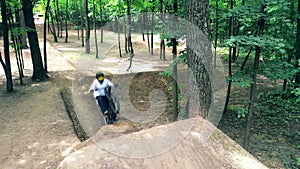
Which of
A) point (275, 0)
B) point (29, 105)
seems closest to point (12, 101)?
point (29, 105)

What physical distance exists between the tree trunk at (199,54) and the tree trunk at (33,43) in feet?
31.0

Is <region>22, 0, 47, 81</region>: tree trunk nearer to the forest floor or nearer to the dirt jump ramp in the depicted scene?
the forest floor

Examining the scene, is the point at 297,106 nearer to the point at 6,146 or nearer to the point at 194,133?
the point at 194,133

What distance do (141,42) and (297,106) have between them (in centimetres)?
1940

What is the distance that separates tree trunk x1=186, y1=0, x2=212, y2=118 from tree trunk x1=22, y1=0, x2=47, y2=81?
31.0 feet

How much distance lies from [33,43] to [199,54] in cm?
1039

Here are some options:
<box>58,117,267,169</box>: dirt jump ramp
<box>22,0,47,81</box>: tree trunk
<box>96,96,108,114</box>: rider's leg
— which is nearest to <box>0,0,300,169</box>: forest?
<box>22,0,47,81</box>: tree trunk

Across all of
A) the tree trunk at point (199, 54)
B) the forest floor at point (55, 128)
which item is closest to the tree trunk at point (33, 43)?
the forest floor at point (55, 128)

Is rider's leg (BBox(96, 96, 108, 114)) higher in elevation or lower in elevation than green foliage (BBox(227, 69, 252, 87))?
lower

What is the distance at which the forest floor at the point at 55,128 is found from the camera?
243 inches

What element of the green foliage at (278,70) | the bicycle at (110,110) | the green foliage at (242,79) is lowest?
the bicycle at (110,110)

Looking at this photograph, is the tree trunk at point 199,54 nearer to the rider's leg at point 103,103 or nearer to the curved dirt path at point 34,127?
the rider's leg at point 103,103

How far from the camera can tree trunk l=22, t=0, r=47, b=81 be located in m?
12.5

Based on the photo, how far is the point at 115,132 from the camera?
20.3 feet
